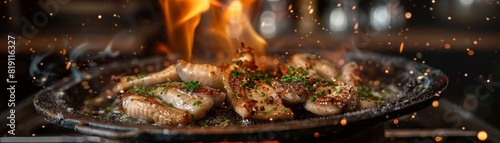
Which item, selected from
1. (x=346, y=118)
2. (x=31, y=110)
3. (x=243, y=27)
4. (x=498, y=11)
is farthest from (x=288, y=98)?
(x=498, y=11)

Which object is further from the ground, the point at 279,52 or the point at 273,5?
the point at 273,5

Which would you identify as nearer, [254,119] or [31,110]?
[254,119]

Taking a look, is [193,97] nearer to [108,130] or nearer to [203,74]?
[203,74]

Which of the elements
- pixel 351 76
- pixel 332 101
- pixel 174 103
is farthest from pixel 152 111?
pixel 351 76

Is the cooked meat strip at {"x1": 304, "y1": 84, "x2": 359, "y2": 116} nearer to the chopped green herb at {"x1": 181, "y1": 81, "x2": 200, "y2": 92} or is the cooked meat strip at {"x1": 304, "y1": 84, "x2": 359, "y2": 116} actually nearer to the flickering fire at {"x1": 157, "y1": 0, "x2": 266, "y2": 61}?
the chopped green herb at {"x1": 181, "y1": 81, "x2": 200, "y2": 92}

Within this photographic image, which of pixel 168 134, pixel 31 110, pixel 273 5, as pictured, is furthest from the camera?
pixel 273 5

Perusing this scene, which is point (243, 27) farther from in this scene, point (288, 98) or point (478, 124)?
point (478, 124)

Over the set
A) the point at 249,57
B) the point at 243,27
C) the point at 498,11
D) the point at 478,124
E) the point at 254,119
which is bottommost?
the point at 478,124
